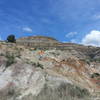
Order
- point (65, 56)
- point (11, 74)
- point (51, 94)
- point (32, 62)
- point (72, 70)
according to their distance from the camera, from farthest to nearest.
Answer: point (65, 56), point (72, 70), point (32, 62), point (11, 74), point (51, 94)

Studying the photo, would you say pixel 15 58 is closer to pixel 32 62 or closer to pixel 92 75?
pixel 32 62

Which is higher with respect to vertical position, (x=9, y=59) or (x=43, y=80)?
(x=9, y=59)

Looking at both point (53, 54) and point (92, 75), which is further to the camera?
point (53, 54)

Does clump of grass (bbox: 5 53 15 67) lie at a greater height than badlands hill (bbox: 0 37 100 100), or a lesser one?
greater

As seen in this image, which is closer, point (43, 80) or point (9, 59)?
point (43, 80)

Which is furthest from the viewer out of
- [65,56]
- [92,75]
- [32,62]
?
[65,56]

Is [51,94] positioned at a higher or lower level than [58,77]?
lower

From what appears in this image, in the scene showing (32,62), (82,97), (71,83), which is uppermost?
(32,62)

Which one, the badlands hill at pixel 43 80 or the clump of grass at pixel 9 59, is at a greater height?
the clump of grass at pixel 9 59

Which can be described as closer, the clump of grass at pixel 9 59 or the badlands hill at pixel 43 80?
the badlands hill at pixel 43 80

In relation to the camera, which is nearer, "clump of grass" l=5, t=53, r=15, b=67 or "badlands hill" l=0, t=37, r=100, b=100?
"badlands hill" l=0, t=37, r=100, b=100

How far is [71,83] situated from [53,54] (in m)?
8.48

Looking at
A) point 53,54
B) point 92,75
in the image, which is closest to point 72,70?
point 92,75

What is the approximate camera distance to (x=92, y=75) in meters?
23.3
